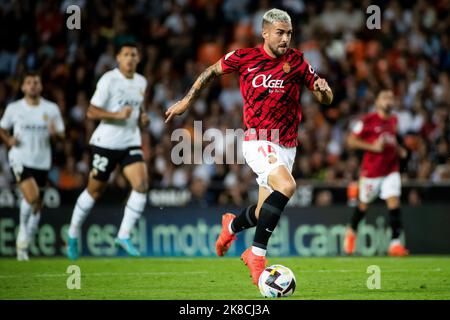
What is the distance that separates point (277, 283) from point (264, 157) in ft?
4.41

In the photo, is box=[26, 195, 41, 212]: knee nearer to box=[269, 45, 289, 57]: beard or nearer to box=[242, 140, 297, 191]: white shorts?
box=[242, 140, 297, 191]: white shorts

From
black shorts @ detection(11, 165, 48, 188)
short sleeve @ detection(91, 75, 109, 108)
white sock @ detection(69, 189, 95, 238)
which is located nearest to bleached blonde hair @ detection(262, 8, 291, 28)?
short sleeve @ detection(91, 75, 109, 108)

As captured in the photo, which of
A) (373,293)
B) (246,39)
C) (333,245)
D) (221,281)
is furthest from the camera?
(246,39)

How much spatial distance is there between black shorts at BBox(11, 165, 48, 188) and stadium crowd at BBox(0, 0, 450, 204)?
132 inches

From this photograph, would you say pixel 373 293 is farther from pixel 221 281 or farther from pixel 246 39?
pixel 246 39

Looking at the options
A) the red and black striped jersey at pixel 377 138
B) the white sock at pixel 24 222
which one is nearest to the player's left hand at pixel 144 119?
the white sock at pixel 24 222

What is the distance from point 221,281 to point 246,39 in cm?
1144

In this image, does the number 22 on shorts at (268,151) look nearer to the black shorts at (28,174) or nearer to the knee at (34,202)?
the knee at (34,202)

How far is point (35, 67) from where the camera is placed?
20562 millimetres

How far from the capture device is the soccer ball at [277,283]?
315 inches

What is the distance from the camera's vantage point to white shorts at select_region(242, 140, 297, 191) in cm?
872

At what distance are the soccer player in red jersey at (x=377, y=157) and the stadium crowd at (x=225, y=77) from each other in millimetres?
1804

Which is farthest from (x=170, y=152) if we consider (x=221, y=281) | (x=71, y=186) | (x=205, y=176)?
(x=221, y=281)

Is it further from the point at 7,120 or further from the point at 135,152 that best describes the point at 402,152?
the point at 7,120
